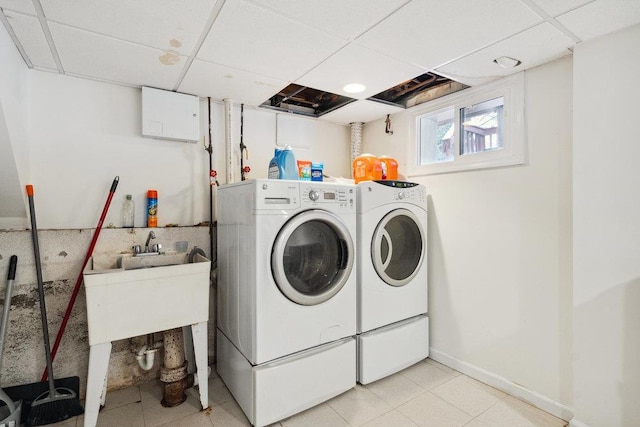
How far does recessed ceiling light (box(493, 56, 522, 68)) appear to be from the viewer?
6.08ft

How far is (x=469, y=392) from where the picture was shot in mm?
2080

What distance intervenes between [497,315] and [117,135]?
2.99 meters

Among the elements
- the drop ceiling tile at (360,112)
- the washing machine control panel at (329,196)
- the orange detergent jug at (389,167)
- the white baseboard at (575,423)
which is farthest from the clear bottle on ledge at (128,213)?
the white baseboard at (575,423)

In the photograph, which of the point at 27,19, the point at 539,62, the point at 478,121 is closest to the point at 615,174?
the point at 539,62

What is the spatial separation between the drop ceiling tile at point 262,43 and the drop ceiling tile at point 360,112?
2.59 feet

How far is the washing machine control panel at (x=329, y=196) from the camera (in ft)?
6.08

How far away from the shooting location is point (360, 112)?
288 centimetres

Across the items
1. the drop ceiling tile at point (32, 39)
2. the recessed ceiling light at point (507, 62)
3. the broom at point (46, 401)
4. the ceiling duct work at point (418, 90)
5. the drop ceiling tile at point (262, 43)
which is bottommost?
Answer: the broom at point (46, 401)

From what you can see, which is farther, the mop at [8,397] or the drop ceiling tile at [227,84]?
the drop ceiling tile at [227,84]

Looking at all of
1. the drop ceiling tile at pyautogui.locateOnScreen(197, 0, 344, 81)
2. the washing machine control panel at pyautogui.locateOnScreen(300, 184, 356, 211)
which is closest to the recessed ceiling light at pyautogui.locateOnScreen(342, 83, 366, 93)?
the drop ceiling tile at pyautogui.locateOnScreen(197, 0, 344, 81)

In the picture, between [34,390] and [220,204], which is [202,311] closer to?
[220,204]

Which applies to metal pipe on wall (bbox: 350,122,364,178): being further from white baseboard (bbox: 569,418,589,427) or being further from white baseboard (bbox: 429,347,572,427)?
white baseboard (bbox: 569,418,589,427)

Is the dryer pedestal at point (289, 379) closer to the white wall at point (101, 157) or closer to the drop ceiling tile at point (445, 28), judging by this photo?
the white wall at point (101, 157)

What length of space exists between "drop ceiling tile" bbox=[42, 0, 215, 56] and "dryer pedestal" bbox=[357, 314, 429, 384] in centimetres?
209
